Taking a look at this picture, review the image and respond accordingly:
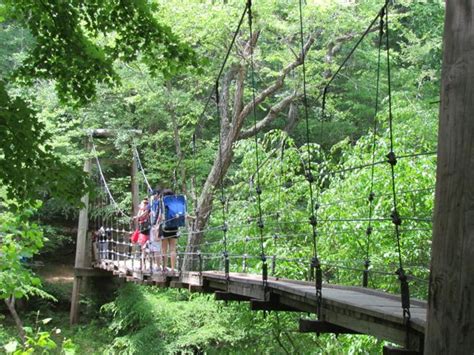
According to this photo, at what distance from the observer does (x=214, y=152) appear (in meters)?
9.85

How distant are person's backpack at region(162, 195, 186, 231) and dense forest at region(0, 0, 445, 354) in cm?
28

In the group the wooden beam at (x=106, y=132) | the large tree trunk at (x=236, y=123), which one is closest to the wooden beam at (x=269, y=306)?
the large tree trunk at (x=236, y=123)

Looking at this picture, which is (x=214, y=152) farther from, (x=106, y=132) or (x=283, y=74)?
(x=283, y=74)

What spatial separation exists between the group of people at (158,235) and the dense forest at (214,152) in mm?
364

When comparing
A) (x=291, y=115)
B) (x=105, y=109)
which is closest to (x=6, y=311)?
(x=105, y=109)

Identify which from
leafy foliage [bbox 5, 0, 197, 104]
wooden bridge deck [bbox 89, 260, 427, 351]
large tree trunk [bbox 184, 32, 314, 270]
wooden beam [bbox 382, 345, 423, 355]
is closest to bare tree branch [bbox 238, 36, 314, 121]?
large tree trunk [bbox 184, 32, 314, 270]

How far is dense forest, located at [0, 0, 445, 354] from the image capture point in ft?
8.26

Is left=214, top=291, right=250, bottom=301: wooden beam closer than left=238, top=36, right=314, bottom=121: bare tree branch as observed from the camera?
Yes

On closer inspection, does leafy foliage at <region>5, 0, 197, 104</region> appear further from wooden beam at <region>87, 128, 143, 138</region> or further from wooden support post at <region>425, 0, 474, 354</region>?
wooden beam at <region>87, 128, 143, 138</region>

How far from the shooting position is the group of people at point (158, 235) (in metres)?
4.88

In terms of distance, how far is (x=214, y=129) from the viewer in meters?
11.2

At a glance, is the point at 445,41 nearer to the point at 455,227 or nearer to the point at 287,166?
the point at 455,227

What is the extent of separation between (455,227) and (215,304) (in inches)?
223

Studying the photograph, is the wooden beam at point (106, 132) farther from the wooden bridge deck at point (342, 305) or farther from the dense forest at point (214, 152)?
the wooden bridge deck at point (342, 305)
